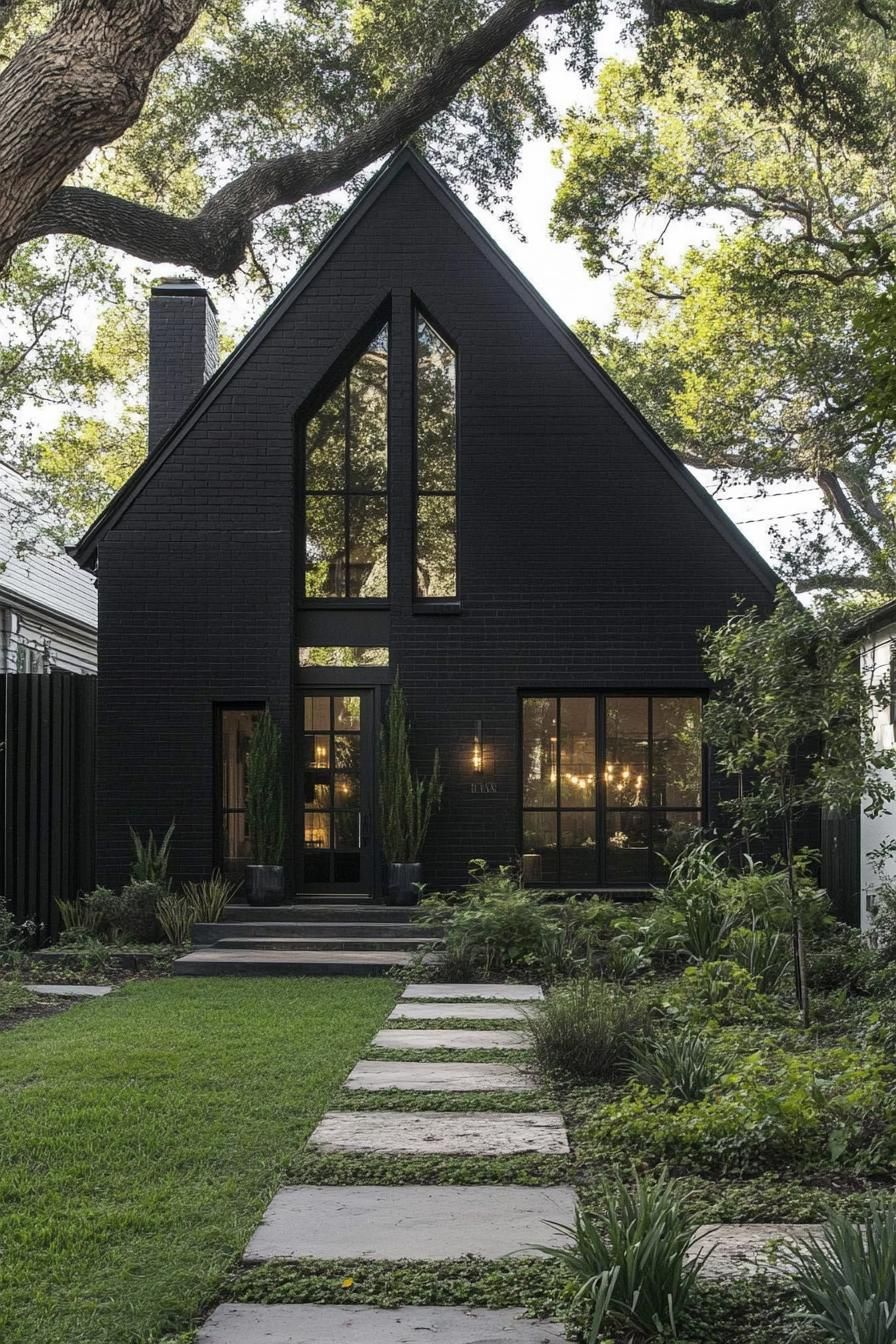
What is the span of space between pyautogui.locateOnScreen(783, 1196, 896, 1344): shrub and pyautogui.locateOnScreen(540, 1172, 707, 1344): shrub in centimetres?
29

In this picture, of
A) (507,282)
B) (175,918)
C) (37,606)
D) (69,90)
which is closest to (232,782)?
(175,918)

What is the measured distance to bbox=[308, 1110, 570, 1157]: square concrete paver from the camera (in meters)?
4.85

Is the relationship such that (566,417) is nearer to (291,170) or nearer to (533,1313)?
(291,170)

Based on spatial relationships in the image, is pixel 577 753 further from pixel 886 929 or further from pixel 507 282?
pixel 507 282

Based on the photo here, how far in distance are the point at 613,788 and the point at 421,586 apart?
2.64 m

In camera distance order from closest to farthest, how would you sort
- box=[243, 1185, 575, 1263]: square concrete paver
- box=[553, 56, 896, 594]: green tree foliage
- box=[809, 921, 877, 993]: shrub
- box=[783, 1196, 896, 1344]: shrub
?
box=[783, 1196, 896, 1344]: shrub < box=[243, 1185, 575, 1263]: square concrete paver < box=[809, 921, 877, 993]: shrub < box=[553, 56, 896, 594]: green tree foliage

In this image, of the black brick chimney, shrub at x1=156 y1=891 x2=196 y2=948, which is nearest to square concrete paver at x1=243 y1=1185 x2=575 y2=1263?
shrub at x1=156 y1=891 x2=196 y2=948

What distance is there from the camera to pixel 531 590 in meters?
12.3

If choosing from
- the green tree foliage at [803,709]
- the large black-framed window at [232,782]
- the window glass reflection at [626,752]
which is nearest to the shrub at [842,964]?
the green tree foliage at [803,709]

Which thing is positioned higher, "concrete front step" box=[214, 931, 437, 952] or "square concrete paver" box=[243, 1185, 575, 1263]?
"square concrete paver" box=[243, 1185, 575, 1263]

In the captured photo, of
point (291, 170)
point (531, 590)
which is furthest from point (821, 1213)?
point (291, 170)

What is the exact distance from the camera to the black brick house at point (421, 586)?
12.1 m

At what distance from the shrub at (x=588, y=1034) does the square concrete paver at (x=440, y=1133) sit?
0.66 metres

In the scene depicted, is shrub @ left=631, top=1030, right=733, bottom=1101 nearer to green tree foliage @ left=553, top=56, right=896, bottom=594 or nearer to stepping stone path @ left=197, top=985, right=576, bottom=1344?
stepping stone path @ left=197, top=985, right=576, bottom=1344
